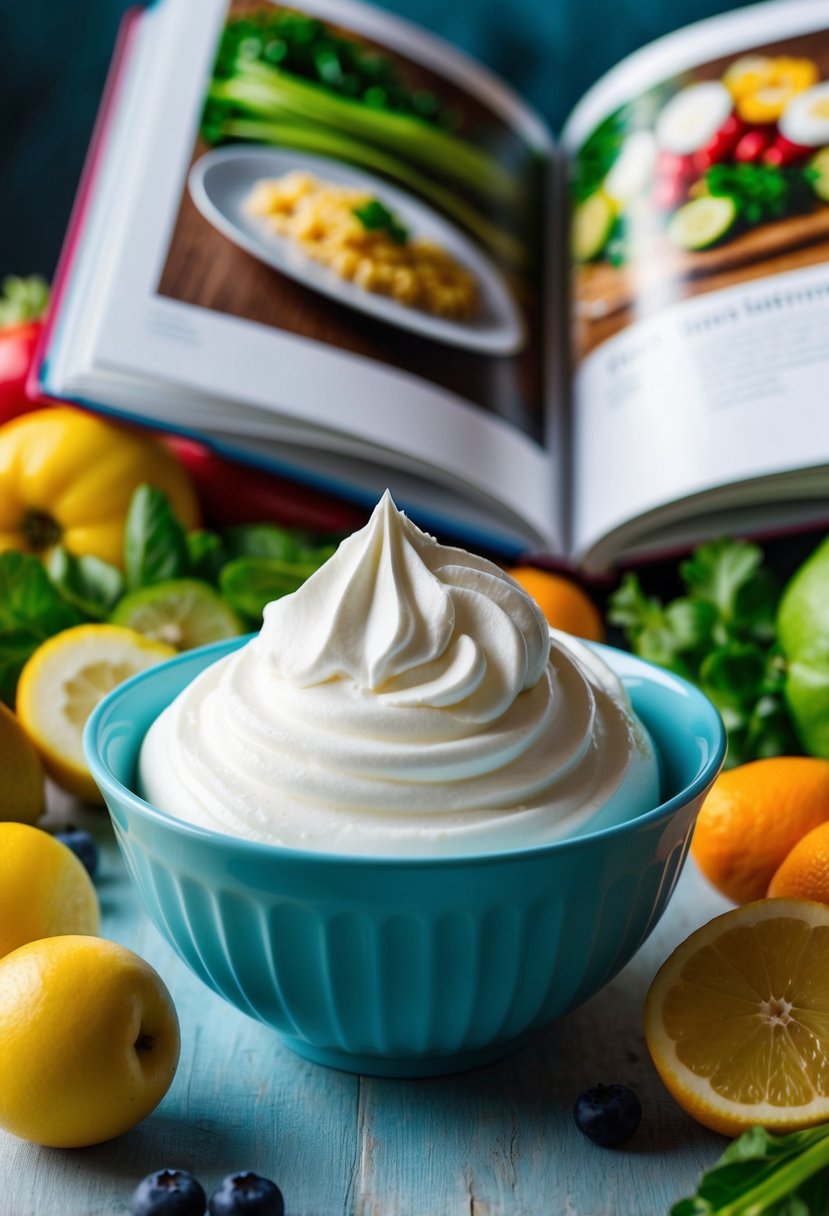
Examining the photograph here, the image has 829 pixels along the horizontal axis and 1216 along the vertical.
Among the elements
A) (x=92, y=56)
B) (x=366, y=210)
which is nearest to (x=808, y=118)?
(x=366, y=210)

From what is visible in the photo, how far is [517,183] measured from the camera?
2297 mm

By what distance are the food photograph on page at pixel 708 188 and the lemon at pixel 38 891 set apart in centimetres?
125

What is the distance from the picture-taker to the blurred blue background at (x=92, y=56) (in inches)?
97.3

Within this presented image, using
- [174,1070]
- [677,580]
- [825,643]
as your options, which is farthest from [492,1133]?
[677,580]

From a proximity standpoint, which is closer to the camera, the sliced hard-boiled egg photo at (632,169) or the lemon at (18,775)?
the lemon at (18,775)

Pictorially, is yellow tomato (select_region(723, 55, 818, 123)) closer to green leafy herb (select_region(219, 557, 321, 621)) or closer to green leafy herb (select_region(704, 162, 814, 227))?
green leafy herb (select_region(704, 162, 814, 227))

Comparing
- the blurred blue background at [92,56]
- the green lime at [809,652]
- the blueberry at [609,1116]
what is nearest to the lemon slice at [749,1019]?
the blueberry at [609,1116]

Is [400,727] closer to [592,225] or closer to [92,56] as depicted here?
[592,225]

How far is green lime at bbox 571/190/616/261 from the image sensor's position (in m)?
2.14

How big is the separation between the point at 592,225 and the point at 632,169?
108 mm

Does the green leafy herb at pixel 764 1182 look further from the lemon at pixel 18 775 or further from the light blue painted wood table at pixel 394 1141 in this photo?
the lemon at pixel 18 775

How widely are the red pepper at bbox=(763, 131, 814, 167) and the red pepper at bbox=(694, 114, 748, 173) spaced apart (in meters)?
→ 0.06

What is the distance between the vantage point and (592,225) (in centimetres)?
218

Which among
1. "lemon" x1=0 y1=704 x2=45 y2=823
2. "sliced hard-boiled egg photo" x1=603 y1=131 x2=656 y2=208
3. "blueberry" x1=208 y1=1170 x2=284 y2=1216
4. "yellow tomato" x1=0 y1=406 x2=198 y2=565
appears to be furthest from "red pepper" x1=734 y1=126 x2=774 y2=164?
"blueberry" x1=208 y1=1170 x2=284 y2=1216
